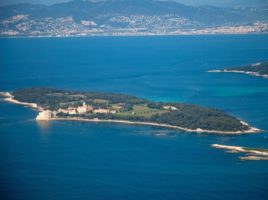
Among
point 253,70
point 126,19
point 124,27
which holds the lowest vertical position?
point 253,70

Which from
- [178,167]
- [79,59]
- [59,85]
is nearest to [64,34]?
[79,59]

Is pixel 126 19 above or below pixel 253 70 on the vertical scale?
above

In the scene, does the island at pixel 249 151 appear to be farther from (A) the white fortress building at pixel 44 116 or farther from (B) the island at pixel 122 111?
(A) the white fortress building at pixel 44 116

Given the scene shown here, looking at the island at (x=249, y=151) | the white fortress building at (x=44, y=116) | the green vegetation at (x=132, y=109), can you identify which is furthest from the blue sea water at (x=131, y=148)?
the green vegetation at (x=132, y=109)

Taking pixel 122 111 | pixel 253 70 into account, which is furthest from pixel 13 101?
pixel 253 70

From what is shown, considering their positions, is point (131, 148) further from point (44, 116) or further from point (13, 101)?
point (13, 101)

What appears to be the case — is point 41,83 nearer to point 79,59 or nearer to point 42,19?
point 79,59
